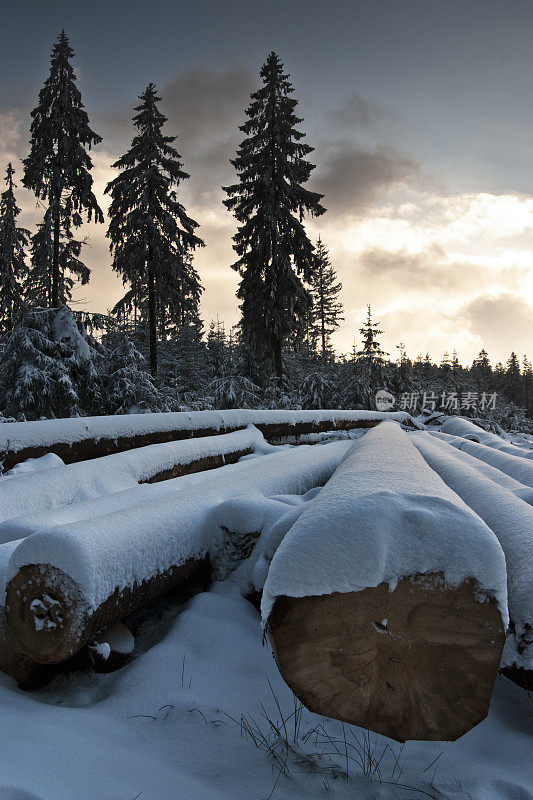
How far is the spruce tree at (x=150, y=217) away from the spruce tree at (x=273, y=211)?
8.22 feet

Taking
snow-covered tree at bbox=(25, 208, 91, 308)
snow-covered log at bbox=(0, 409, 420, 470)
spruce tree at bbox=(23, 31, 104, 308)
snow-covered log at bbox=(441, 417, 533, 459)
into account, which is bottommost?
snow-covered log at bbox=(441, 417, 533, 459)

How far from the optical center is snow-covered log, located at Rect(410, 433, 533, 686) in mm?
1433

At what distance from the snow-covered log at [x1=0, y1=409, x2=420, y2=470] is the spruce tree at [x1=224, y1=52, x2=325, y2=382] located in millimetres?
10272

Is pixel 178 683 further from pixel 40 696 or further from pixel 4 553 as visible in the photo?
pixel 4 553

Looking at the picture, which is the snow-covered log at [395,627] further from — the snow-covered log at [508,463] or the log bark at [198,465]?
the log bark at [198,465]

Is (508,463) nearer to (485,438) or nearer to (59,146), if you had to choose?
(485,438)

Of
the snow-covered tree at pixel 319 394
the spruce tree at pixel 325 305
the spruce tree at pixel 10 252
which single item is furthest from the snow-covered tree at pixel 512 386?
the spruce tree at pixel 10 252

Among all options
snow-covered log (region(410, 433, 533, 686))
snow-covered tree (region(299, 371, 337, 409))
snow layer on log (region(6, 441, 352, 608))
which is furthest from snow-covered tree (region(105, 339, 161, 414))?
snow-covered log (region(410, 433, 533, 686))

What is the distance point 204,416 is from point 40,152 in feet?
46.3

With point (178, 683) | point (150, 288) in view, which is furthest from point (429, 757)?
point (150, 288)

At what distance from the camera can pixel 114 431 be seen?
14.5 ft

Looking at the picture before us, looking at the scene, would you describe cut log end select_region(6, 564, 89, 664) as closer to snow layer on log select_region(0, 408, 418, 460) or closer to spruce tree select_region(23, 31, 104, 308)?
snow layer on log select_region(0, 408, 418, 460)

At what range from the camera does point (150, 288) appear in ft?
54.9

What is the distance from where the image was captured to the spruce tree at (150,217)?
16.4 m
